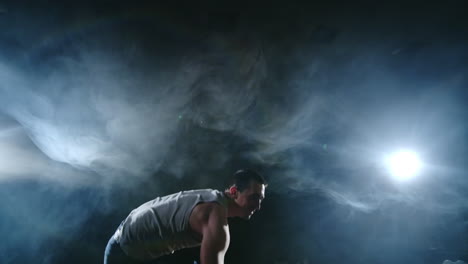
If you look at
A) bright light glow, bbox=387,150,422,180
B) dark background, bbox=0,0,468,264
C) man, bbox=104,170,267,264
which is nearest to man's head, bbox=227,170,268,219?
man, bbox=104,170,267,264

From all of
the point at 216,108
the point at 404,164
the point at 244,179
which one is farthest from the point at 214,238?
the point at 404,164

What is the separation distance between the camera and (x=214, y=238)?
2125 millimetres

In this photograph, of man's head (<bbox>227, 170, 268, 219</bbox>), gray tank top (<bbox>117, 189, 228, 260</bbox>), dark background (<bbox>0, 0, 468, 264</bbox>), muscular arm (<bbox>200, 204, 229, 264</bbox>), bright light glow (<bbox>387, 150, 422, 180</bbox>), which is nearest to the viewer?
muscular arm (<bbox>200, 204, 229, 264</bbox>)

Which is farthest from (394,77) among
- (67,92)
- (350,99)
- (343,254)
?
(343,254)

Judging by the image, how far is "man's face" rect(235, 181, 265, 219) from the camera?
2768 millimetres

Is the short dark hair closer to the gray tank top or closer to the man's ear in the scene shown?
the man's ear

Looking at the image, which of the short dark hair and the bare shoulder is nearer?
the bare shoulder

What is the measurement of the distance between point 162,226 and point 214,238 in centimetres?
55

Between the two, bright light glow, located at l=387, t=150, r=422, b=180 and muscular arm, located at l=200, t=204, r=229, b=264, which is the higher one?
bright light glow, located at l=387, t=150, r=422, b=180

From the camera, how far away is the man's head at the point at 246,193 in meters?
2.77

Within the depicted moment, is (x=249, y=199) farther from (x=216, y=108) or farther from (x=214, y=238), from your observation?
(x=216, y=108)

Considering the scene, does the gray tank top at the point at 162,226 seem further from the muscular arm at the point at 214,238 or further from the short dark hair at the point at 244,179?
the short dark hair at the point at 244,179

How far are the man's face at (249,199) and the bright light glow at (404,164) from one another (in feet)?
19.7

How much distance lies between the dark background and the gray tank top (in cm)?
305
